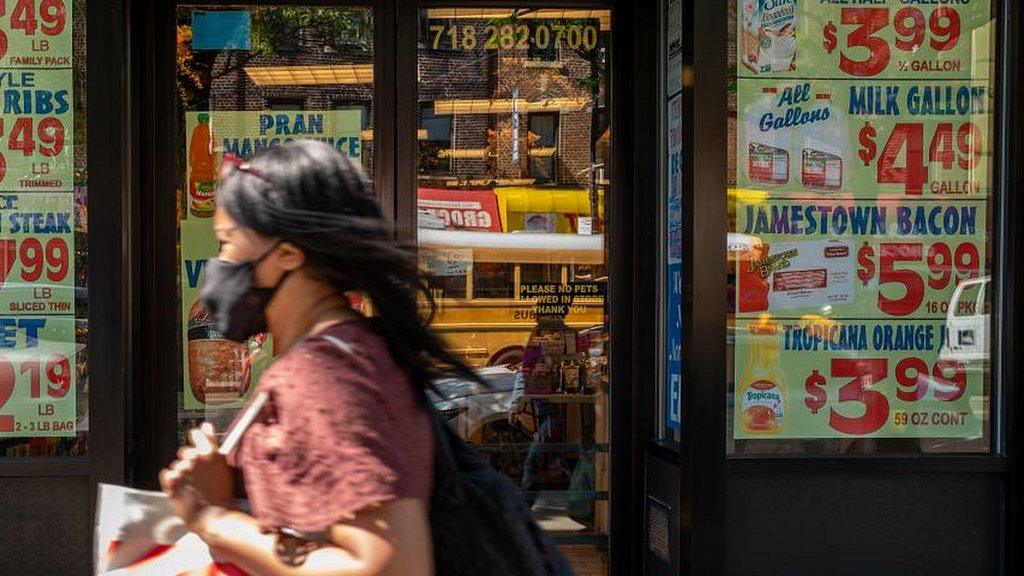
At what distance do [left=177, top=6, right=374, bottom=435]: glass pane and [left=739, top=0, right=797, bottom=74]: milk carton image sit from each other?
1.82 meters

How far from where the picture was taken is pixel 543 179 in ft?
18.4

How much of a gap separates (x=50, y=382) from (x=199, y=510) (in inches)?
151

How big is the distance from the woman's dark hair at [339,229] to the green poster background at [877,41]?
366 centimetres

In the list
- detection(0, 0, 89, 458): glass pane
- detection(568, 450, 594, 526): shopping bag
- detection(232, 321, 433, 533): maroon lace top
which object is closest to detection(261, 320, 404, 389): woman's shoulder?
detection(232, 321, 433, 533): maroon lace top

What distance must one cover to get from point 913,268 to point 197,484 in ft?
14.0

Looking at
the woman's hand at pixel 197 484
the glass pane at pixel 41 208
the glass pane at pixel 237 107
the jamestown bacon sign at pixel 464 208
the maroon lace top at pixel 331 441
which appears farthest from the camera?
the jamestown bacon sign at pixel 464 208

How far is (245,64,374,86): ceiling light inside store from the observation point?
5.43m

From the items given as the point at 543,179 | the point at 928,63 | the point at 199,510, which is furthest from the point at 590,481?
the point at 199,510

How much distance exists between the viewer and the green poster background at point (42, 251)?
16.3ft

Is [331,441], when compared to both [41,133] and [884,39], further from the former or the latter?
[884,39]

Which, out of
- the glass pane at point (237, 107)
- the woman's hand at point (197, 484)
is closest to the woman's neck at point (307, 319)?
the woman's hand at point (197, 484)

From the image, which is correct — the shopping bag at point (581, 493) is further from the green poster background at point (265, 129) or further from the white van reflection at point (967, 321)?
the white van reflection at point (967, 321)

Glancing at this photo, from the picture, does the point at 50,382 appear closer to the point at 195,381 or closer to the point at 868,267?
the point at 195,381

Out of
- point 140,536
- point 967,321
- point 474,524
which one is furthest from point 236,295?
point 967,321
